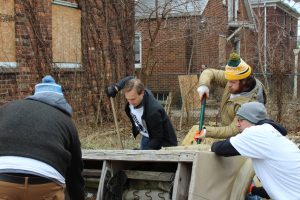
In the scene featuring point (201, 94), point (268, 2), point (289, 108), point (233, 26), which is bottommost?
point (289, 108)

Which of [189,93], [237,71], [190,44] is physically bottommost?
[189,93]

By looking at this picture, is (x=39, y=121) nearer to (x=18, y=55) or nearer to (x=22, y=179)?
(x=22, y=179)

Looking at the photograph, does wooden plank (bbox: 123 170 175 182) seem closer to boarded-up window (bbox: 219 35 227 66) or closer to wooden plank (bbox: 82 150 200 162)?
wooden plank (bbox: 82 150 200 162)

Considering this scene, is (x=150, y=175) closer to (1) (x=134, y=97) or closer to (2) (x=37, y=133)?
(1) (x=134, y=97)

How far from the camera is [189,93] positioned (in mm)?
11344

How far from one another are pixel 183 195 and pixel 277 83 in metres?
7.18

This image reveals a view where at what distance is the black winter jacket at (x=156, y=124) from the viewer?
15.1 ft

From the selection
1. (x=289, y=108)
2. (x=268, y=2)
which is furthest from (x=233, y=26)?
(x=289, y=108)

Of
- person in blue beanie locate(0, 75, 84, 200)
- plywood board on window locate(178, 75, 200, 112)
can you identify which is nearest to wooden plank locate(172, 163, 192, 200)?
person in blue beanie locate(0, 75, 84, 200)

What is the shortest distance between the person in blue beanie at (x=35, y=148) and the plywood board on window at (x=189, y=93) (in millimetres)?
8239

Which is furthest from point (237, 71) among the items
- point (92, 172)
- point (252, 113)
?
point (92, 172)

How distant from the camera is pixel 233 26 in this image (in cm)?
2294

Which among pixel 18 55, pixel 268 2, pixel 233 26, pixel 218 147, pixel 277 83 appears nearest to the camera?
pixel 218 147

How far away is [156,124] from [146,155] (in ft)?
2.89
